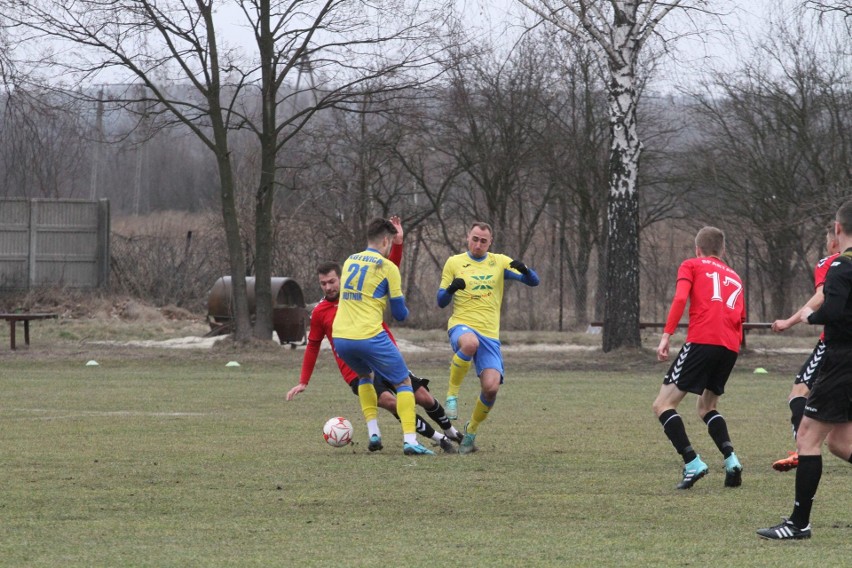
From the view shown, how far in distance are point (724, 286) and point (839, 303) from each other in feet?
7.45

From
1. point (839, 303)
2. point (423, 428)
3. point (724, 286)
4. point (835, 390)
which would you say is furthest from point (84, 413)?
point (839, 303)

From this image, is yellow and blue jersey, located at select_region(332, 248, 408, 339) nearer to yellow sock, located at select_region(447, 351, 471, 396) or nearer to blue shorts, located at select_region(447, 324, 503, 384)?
blue shorts, located at select_region(447, 324, 503, 384)

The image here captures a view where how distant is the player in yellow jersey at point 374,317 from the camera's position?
9.17 m

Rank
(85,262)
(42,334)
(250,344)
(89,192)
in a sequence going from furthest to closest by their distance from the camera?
(89,192) < (85,262) < (42,334) < (250,344)

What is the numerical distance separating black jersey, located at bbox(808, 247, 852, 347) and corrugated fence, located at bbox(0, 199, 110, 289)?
30.0 meters

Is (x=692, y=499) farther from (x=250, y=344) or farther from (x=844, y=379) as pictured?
(x=250, y=344)

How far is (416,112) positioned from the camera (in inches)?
1017

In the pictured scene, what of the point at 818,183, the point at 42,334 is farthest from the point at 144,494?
the point at 818,183

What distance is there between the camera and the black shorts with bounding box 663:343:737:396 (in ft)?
26.2

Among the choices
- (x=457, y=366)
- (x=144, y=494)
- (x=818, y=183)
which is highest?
(x=818, y=183)

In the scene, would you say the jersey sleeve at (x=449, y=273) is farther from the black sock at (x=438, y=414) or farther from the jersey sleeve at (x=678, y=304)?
the jersey sleeve at (x=678, y=304)

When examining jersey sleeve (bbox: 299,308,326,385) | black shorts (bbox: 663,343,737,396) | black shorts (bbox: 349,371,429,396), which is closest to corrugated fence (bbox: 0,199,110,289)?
jersey sleeve (bbox: 299,308,326,385)

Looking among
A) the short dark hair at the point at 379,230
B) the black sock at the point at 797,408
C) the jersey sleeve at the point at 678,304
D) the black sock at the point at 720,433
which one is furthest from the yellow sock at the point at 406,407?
the black sock at the point at 797,408

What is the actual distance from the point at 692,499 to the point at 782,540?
4.50ft
